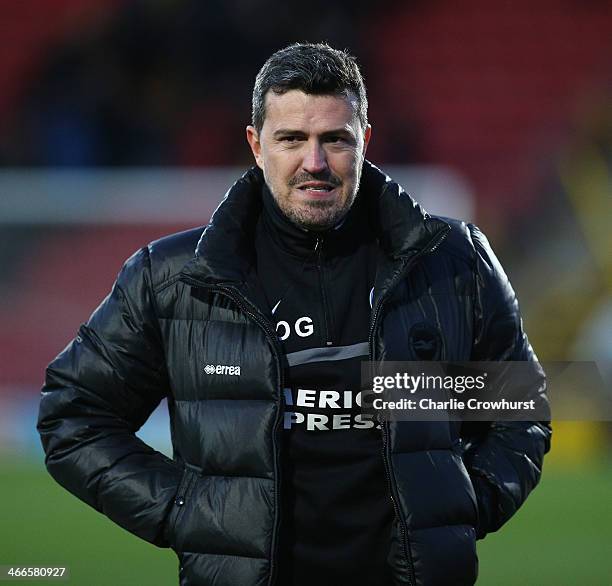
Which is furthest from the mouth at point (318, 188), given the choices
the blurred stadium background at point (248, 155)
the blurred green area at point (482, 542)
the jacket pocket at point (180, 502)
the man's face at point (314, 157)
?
the blurred stadium background at point (248, 155)

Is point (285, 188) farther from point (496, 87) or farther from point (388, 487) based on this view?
point (496, 87)

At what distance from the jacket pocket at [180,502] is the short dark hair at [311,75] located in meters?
0.76

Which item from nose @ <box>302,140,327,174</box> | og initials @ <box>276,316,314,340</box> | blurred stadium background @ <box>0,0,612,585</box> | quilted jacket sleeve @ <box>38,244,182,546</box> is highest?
blurred stadium background @ <box>0,0,612,585</box>

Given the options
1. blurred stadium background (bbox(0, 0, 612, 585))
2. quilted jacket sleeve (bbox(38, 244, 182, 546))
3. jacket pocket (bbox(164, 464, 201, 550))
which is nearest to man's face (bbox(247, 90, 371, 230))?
quilted jacket sleeve (bbox(38, 244, 182, 546))

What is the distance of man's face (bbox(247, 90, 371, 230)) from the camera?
2480 millimetres

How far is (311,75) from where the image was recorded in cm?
251

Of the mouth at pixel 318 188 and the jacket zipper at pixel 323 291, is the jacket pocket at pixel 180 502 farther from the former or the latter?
the mouth at pixel 318 188

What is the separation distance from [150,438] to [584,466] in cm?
267

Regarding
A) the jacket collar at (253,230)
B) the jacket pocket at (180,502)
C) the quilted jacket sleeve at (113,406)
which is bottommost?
the jacket pocket at (180,502)

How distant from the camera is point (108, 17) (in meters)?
11.3

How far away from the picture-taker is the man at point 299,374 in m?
2.32

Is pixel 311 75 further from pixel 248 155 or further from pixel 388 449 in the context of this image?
pixel 248 155

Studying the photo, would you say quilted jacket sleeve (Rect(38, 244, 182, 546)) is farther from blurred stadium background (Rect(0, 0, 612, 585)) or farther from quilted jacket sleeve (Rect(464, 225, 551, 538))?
blurred stadium background (Rect(0, 0, 612, 585))

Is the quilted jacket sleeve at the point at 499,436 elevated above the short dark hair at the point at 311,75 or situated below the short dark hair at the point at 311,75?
below
